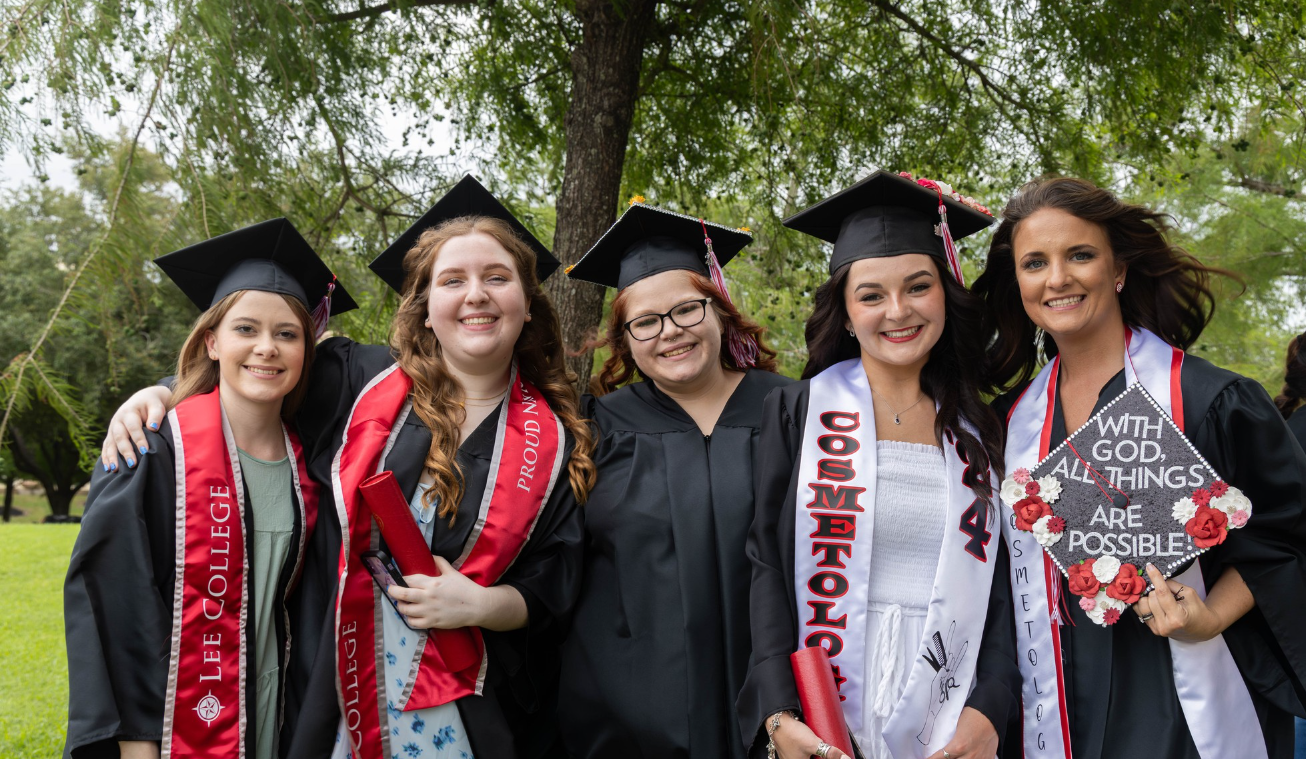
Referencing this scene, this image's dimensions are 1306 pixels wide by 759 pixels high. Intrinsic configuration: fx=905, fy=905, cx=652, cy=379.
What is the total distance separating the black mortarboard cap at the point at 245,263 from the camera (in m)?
2.76

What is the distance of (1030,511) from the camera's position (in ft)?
7.40

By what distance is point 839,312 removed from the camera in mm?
2658

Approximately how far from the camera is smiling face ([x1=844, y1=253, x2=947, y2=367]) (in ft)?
7.94

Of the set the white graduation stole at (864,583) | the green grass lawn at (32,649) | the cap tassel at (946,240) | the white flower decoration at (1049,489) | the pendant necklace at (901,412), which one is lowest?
the green grass lawn at (32,649)

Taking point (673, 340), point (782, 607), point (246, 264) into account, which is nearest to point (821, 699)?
point (782, 607)

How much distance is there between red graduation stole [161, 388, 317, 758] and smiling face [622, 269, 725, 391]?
4.11ft

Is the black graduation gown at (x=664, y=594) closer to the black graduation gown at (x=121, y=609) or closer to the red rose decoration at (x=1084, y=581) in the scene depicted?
the red rose decoration at (x=1084, y=581)

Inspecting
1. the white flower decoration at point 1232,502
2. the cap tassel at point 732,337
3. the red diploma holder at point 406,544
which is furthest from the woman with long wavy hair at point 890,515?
the red diploma holder at point 406,544

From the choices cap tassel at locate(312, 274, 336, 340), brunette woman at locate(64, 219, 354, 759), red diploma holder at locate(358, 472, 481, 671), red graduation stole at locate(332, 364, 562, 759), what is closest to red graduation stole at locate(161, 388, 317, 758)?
brunette woman at locate(64, 219, 354, 759)

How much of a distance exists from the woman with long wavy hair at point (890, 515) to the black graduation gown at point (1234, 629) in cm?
Answer: 21

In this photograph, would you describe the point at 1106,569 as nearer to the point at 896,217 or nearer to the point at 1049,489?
the point at 1049,489

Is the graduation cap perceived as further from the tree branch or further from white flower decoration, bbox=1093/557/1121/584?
white flower decoration, bbox=1093/557/1121/584

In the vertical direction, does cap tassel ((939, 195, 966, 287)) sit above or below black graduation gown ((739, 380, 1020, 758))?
above

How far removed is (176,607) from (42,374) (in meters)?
1.14
